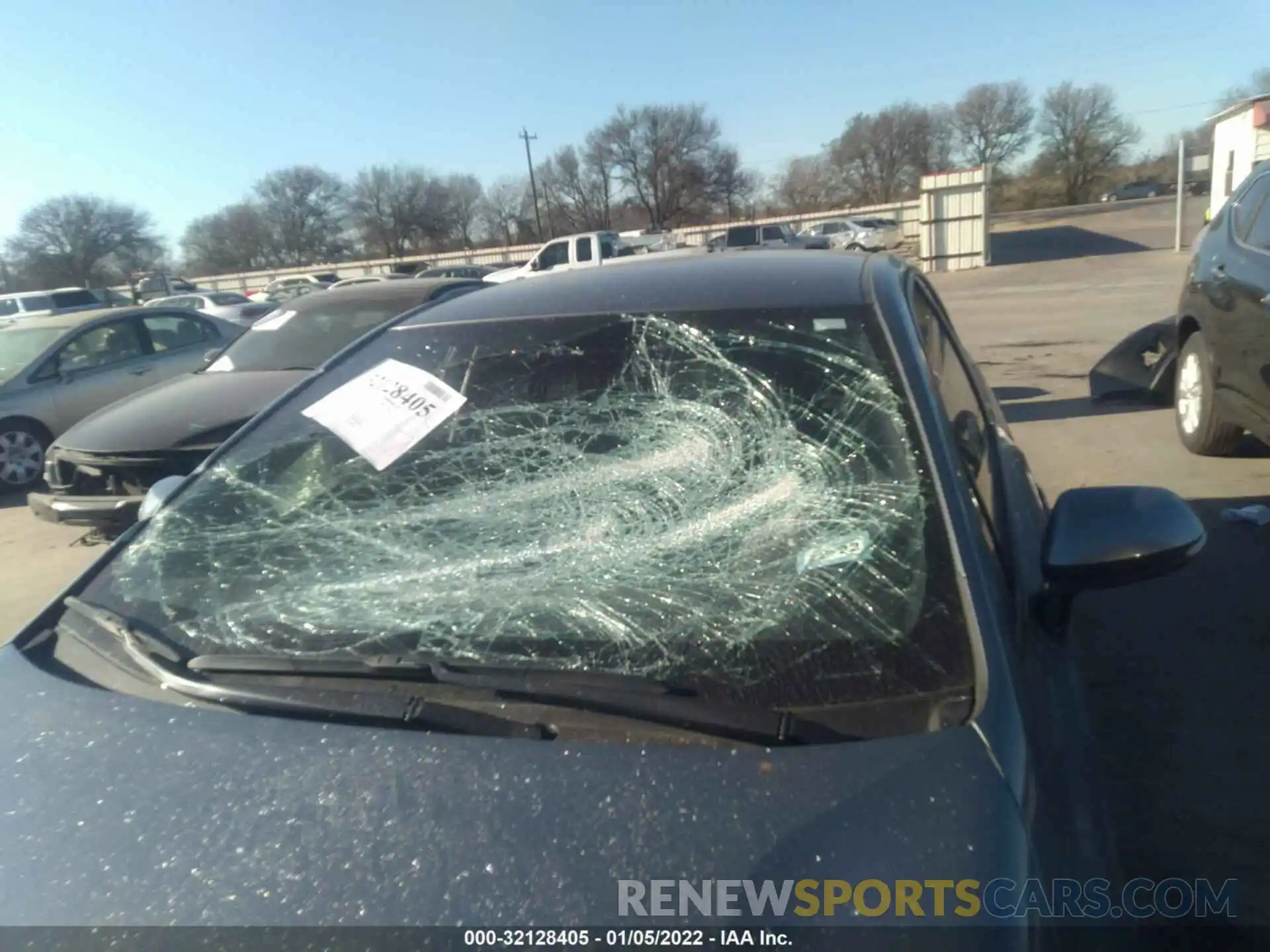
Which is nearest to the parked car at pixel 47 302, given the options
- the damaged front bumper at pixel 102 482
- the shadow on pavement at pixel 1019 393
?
the damaged front bumper at pixel 102 482

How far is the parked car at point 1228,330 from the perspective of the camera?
4.90 m

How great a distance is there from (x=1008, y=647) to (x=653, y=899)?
748mm

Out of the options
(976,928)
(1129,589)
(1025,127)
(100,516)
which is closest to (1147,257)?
(1129,589)

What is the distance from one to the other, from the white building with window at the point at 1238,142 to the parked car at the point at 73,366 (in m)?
16.0

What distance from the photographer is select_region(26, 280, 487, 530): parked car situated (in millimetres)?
5957

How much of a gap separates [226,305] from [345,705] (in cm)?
2495

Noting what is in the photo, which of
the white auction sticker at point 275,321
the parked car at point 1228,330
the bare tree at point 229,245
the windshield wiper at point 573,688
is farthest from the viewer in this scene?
the bare tree at point 229,245

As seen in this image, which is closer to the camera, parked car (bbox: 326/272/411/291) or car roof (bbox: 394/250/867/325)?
car roof (bbox: 394/250/867/325)

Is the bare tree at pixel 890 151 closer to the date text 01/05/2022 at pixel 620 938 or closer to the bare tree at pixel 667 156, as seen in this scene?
the bare tree at pixel 667 156

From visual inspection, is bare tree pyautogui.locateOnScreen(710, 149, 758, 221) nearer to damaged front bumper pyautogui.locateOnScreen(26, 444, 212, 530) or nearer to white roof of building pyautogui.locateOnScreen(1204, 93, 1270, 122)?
white roof of building pyautogui.locateOnScreen(1204, 93, 1270, 122)

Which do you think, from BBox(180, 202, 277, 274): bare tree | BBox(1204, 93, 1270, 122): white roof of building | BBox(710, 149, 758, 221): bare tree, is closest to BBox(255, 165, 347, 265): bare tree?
BBox(180, 202, 277, 274): bare tree

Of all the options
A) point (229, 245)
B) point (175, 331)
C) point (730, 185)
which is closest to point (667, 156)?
point (730, 185)

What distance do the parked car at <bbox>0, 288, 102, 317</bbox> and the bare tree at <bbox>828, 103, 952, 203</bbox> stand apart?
54.0m

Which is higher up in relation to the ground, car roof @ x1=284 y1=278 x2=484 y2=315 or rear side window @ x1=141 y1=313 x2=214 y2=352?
Answer: car roof @ x1=284 y1=278 x2=484 y2=315
